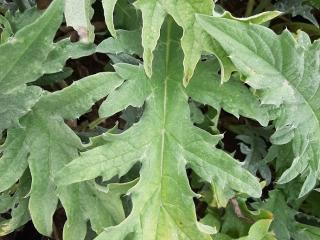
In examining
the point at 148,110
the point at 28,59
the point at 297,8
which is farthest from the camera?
the point at 297,8

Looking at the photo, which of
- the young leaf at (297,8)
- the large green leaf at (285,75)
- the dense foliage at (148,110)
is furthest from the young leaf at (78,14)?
the young leaf at (297,8)

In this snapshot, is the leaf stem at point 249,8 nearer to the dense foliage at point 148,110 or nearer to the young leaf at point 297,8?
the young leaf at point 297,8

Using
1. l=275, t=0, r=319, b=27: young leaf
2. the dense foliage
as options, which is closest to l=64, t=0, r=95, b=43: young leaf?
the dense foliage

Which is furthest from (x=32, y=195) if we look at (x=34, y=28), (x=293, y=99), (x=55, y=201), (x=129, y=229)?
(x=293, y=99)

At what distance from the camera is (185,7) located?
34.9 inches

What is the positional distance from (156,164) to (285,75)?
219 mm

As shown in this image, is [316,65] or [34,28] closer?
[34,28]

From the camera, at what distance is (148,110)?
964mm

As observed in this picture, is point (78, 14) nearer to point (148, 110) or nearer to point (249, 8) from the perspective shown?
point (148, 110)

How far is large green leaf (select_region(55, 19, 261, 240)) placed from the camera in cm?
91

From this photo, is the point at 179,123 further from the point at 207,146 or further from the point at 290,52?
the point at 290,52

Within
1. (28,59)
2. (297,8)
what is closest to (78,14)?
(28,59)

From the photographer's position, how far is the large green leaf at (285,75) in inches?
34.5

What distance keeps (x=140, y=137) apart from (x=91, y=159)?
8cm
